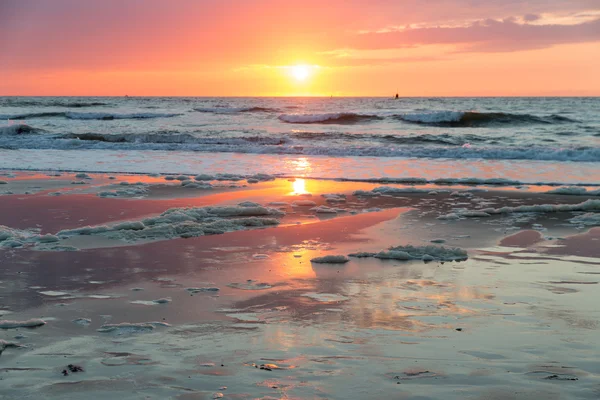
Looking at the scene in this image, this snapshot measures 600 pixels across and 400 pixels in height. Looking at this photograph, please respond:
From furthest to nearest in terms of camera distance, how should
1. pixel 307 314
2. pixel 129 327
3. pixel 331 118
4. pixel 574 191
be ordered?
pixel 331 118, pixel 574 191, pixel 307 314, pixel 129 327

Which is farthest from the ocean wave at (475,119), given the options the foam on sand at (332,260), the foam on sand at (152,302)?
the foam on sand at (152,302)

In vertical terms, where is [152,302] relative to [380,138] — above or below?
below

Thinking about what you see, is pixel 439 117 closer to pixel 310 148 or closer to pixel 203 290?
pixel 310 148

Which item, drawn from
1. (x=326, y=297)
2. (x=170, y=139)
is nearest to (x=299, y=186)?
(x=326, y=297)

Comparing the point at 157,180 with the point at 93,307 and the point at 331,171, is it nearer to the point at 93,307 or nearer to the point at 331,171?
the point at 331,171

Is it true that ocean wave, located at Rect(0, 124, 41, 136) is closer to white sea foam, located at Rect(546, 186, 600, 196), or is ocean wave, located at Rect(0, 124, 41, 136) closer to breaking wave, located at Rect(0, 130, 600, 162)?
breaking wave, located at Rect(0, 130, 600, 162)

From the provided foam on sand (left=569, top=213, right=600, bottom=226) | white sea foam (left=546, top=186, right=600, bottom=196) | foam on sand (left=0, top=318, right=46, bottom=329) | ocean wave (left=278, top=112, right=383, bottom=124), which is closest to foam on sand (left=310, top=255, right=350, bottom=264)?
foam on sand (left=0, top=318, right=46, bottom=329)

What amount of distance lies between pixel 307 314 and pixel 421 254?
202cm

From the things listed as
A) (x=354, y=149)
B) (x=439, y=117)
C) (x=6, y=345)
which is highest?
(x=439, y=117)

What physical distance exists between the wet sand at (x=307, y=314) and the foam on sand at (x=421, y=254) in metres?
0.11

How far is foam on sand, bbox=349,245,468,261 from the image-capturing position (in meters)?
5.70

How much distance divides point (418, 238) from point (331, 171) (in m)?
7.01

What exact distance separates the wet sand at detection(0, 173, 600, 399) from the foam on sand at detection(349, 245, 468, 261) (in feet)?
0.35

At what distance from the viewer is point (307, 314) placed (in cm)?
411
